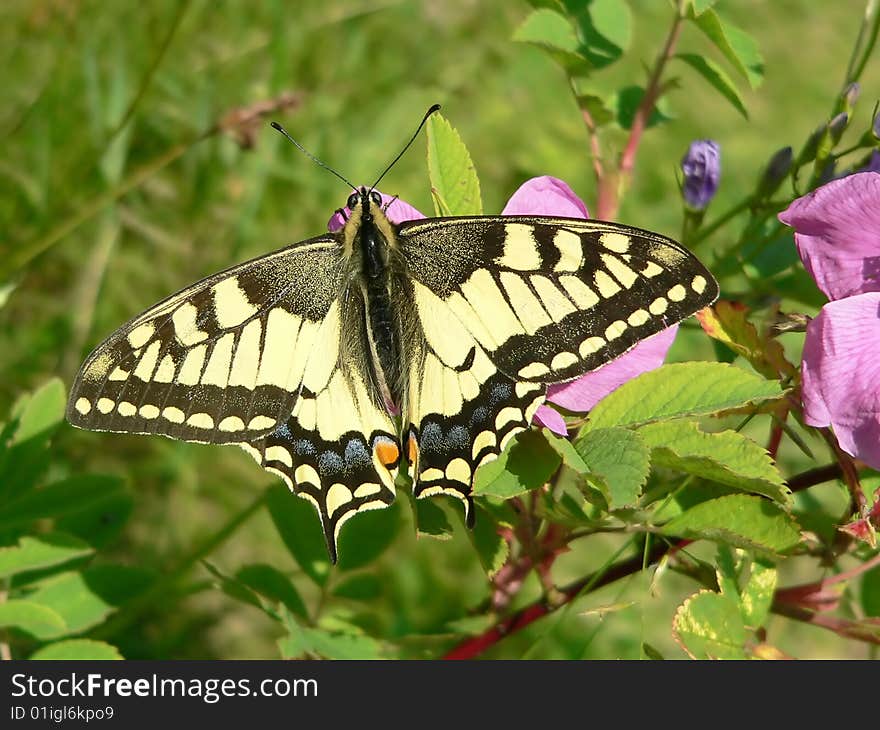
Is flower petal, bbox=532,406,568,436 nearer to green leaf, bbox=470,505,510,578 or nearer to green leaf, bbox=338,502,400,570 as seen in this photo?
green leaf, bbox=470,505,510,578

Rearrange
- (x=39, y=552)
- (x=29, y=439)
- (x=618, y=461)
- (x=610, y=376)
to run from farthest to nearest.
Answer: (x=29, y=439), (x=39, y=552), (x=610, y=376), (x=618, y=461)

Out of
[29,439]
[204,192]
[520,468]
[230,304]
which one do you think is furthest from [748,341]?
[204,192]

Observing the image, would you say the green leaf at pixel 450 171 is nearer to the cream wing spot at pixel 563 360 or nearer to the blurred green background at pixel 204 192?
the cream wing spot at pixel 563 360

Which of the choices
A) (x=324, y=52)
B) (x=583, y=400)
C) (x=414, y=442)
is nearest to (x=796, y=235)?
(x=583, y=400)

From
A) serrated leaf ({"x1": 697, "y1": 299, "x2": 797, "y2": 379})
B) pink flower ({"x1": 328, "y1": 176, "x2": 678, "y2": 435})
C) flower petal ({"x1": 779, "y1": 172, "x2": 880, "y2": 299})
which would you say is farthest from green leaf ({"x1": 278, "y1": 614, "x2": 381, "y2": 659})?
flower petal ({"x1": 779, "y1": 172, "x2": 880, "y2": 299})

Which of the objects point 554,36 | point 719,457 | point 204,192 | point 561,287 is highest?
point 204,192

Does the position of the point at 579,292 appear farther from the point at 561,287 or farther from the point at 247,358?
the point at 247,358

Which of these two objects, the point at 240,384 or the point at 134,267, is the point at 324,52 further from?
the point at 240,384
